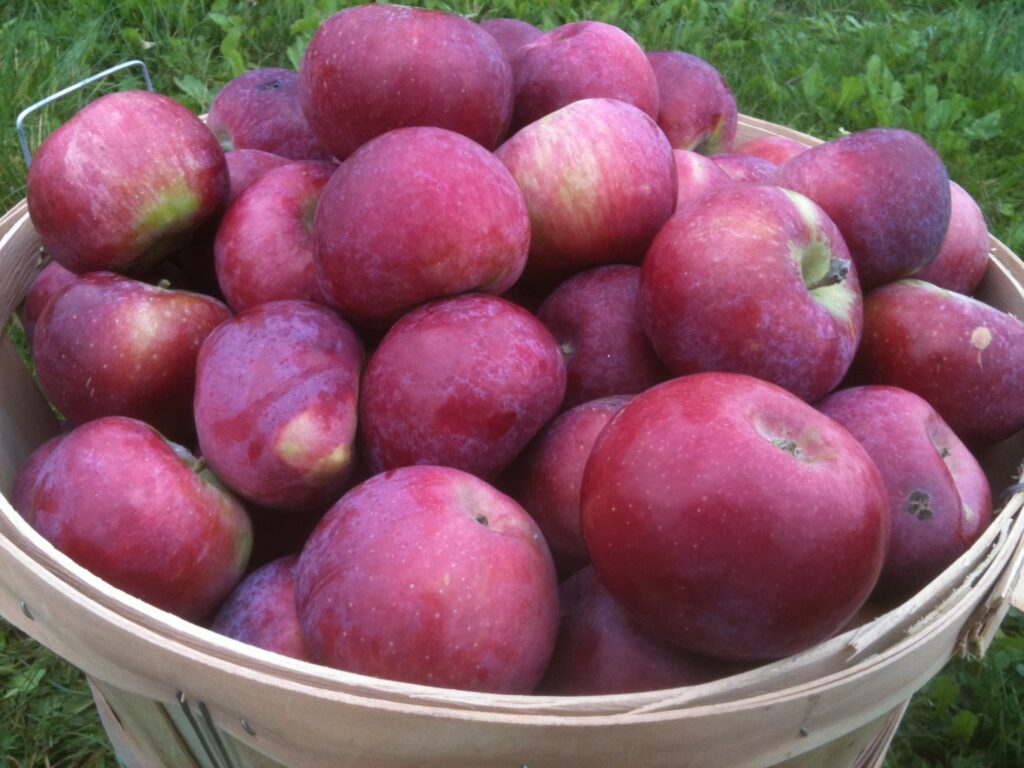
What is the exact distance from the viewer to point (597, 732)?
774mm

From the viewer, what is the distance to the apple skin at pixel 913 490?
3.34ft

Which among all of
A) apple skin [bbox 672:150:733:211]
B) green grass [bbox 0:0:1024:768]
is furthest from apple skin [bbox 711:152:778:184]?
green grass [bbox 0:0:1024:768]

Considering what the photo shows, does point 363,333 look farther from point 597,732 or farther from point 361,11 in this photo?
point 597,732

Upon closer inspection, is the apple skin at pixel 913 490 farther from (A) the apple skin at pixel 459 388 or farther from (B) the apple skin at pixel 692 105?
(B) the apple skin at pixel 692 105

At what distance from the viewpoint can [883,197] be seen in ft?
3.92

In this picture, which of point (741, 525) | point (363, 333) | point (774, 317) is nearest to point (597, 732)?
point (741, 525)

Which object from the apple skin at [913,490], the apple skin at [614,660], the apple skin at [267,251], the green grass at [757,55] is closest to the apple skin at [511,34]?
the apple skin at [267,251]

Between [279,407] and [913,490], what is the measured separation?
66 centimetres

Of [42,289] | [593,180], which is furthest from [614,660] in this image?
[42,289]

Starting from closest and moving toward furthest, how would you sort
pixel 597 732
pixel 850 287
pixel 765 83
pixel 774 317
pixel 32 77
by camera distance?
pixel 597 732, pixel 774 317, pixel 850 287, pixel 32 77, pixel 765 83

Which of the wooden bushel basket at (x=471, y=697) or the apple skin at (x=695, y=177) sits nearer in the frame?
the wooden bushel basket at (x=471, y=697)

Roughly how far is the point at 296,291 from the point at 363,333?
93 millimetres

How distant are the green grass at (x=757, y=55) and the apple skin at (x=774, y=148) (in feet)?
3.51

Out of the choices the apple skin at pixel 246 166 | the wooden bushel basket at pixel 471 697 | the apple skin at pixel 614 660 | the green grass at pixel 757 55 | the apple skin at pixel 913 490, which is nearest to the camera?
the wooden bushel basket at pixel 471 697
